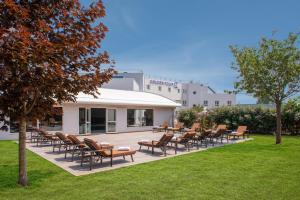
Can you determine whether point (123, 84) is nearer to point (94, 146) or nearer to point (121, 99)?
point (121, 99)

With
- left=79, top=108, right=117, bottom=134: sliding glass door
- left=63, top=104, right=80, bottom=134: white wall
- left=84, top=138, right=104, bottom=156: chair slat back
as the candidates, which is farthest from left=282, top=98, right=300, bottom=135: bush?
left=84, top=138, right=104, bottom=156: chair slat back

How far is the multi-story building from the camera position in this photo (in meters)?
47.1

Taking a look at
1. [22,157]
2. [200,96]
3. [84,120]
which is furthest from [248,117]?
[200,96]

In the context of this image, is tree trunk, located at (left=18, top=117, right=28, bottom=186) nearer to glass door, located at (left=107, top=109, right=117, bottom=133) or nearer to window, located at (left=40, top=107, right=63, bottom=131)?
window, located at (left=40, top=107, right=63, bottom=131)

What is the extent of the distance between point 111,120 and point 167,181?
17.0 meters

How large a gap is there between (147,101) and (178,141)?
13.7 m

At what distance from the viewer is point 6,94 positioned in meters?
6.66

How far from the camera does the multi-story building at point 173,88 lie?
4706cm

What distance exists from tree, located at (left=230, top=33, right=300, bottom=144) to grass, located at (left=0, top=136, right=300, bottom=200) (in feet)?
23.8

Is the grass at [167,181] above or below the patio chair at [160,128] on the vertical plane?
below

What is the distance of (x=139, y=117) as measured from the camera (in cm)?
2716

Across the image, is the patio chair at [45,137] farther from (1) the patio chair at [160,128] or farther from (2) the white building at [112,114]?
(1) the patio chair at [160,128]

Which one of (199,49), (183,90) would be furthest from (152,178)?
(183,90)

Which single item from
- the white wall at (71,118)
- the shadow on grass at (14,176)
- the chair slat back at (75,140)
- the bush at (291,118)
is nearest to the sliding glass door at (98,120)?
the white wall at (71,118)
